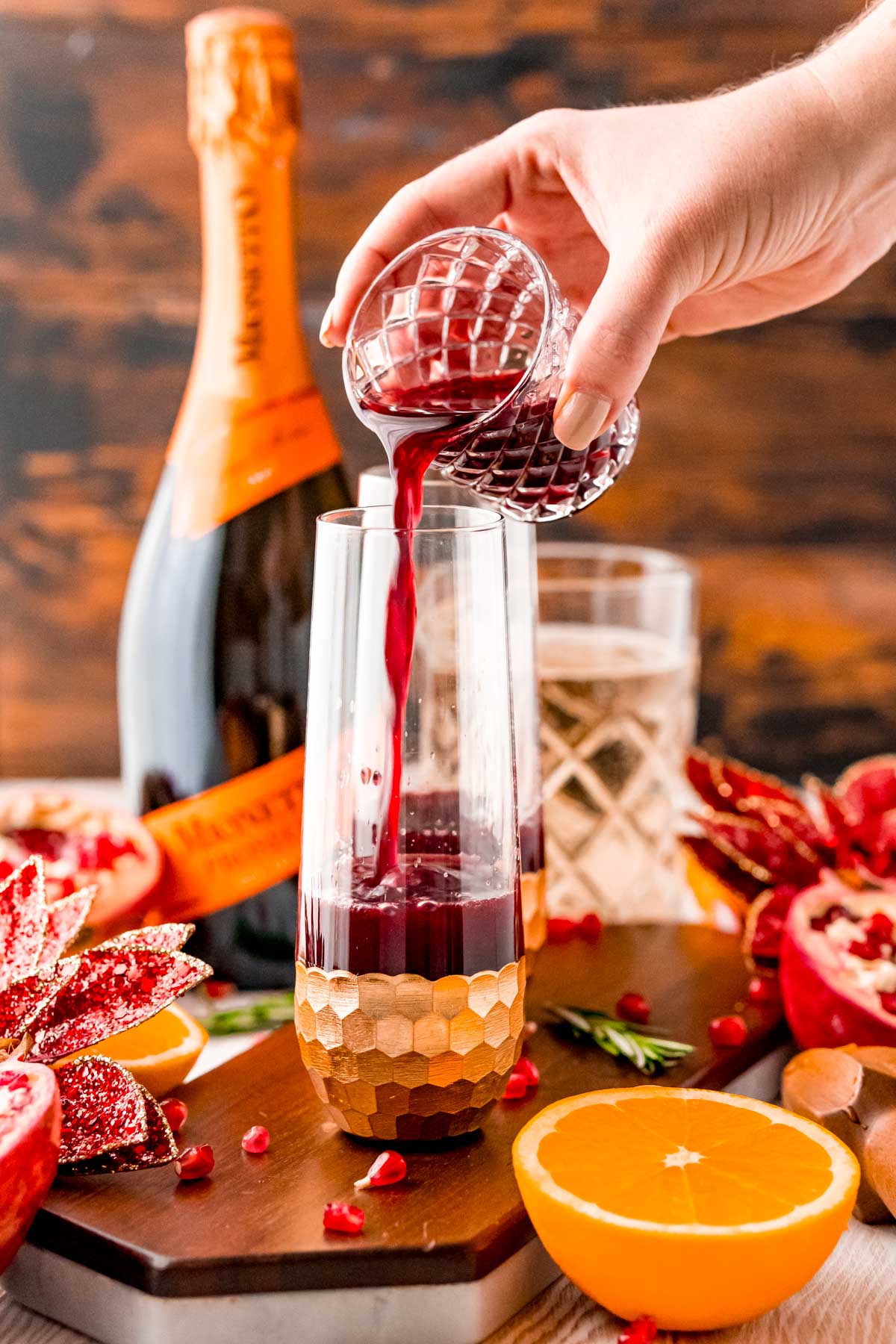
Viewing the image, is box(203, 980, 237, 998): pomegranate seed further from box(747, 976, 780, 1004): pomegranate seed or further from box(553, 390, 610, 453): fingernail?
box(553, 390, 610, 453): fingernail

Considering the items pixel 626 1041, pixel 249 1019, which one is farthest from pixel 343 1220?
pixel 249 1019

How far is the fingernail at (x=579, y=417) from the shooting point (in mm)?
694

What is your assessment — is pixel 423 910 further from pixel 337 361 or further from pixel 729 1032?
pixel 337 361

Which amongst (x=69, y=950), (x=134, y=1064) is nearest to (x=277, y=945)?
(x=69, y=950)

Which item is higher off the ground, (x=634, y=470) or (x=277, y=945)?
(x=634, y=470)

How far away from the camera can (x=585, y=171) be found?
84 centimetres

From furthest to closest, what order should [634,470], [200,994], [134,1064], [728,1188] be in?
[634,470] < [200,994] < [134,1064] < [728,1188]

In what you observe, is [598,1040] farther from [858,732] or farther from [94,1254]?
[858,732]

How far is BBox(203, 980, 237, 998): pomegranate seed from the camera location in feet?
3.35

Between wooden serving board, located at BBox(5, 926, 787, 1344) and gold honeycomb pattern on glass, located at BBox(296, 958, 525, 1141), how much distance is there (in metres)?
0.02

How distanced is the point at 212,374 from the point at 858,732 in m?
1.31

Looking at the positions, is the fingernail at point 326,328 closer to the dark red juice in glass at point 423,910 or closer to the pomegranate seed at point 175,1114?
the dark red juice in glass at point 423,910

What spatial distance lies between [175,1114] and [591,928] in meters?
0.38

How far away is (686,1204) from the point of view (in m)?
0.59
